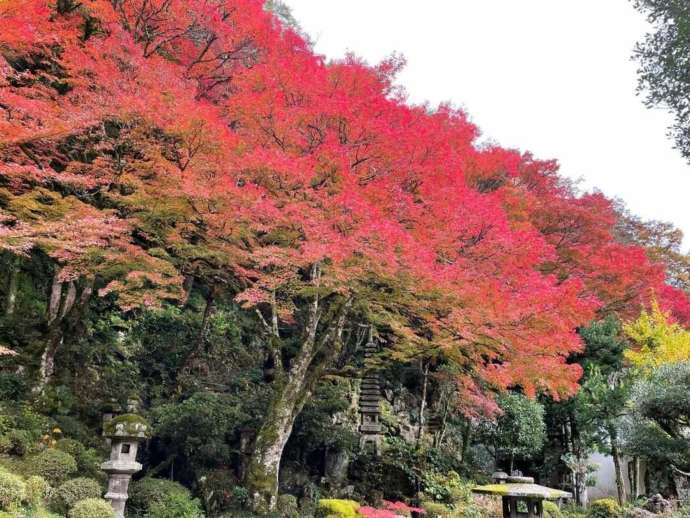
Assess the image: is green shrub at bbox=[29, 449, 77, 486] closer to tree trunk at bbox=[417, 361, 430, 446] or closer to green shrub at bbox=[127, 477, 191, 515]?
green shrub at bbox=[127, 477, 191, 515]

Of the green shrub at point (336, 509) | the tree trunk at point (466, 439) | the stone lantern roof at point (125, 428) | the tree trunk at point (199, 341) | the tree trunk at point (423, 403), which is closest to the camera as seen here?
the green shrub at point (336, 509)

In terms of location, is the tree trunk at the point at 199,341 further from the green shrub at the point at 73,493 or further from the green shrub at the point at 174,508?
the green shrub at the point at 73,493

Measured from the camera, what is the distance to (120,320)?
45.9 feet

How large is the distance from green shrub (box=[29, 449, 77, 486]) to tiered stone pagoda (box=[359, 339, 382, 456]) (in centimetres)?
754

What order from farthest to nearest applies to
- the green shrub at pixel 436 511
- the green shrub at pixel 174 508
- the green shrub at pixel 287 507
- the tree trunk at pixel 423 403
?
1. the tree trunk at pixel 423 403
2. the green shrub at pixel 436 511
3. the green shrub at pixel 287 507
4. the green shrub at pixel 174 508

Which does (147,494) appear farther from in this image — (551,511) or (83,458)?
(551,511)

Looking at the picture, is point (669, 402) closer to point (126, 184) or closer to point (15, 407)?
point (126, 184)

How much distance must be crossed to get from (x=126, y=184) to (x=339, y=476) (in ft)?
28.0

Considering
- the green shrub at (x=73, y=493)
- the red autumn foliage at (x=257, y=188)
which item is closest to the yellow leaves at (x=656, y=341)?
the red autumn foliage at (x=257, y=188)

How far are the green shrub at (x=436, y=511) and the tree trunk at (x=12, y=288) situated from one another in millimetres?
10872

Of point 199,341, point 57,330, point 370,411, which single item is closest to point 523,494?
point 370,411

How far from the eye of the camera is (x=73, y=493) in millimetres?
7230

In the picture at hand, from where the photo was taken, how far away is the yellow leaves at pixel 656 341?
50.4ft

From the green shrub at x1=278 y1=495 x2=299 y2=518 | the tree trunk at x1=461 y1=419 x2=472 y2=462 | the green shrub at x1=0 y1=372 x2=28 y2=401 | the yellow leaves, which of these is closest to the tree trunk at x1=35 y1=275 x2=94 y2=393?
the green shrub at x1=0 y1=372 x2=28 y2=401
